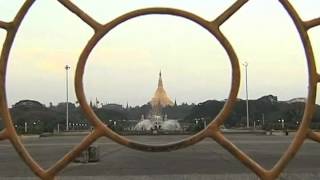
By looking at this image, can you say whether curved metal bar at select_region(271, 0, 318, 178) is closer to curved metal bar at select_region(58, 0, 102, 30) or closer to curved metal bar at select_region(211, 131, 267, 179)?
curved metal bar at select_region(211, 131, 267, 179)

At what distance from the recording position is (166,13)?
8148 mm

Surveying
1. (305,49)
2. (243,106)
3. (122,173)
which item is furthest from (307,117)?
(243,106)

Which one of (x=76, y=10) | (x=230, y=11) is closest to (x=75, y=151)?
(x=76, y=10)

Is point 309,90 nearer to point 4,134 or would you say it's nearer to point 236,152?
point 236,152

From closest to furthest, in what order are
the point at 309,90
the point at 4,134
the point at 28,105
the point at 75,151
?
the point at 309,90, the point at 75,151, the point at 4,134, the point at 28,105

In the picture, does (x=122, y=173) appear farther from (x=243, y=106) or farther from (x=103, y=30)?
(x=243, y=106)

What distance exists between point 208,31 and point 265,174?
198 cm

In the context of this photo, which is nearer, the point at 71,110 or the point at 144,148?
the point at 144,148

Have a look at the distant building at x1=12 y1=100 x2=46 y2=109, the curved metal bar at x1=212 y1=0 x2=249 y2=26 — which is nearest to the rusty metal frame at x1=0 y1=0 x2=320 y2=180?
the curved metal bar at x1=212 y1=0 x2=249 y2=26

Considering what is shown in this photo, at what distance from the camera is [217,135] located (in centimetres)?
816

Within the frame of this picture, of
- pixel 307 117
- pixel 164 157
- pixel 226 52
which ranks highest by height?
pixel 226 52

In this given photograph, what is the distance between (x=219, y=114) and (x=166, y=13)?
4.78 ft

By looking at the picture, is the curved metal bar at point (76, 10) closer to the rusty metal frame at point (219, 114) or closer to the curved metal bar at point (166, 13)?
the rusty metal frame at point (219, 114)

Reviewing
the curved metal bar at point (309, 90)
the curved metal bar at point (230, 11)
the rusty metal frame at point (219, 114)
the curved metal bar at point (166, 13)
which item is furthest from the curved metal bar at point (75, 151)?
the curved metal bar at point (309, 90)
